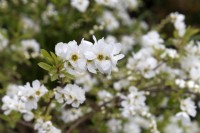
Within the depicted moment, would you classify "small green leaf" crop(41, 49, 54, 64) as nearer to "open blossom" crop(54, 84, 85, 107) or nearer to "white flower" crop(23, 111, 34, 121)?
"open blossom" crop(54, 84, 85, 107)

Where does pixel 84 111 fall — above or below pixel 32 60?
below

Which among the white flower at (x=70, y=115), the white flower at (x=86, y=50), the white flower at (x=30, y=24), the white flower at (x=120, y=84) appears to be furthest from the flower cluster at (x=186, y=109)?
the white flower at (x=30, y=24)

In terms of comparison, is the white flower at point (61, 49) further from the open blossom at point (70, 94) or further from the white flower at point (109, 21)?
the white flower at point (109, 21)

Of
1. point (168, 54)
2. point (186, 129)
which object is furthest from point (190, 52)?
point (186, 129)

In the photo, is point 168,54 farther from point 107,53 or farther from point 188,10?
point 188,10

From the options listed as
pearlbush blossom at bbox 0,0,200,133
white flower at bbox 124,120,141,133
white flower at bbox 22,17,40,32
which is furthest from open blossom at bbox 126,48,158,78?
white flower at bbox 22,17,40,32

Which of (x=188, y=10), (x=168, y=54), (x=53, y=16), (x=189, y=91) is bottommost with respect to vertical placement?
(x=189, y=91)
